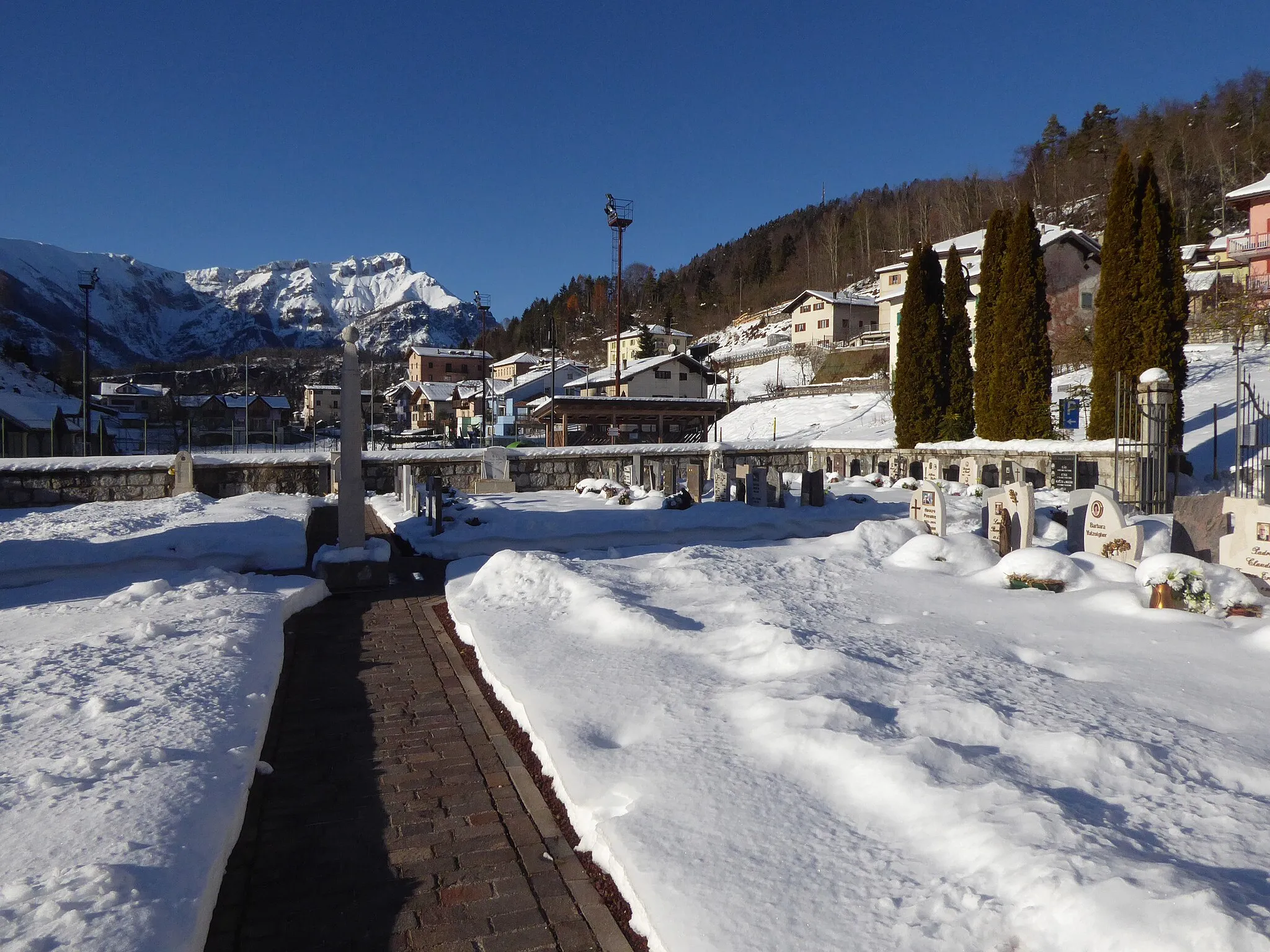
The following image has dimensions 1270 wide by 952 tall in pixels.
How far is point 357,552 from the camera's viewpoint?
33.0 feet

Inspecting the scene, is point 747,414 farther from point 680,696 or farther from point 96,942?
point 96,942

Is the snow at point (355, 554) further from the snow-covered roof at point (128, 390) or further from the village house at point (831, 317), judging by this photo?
the snow-covered roof at point (128, 390)

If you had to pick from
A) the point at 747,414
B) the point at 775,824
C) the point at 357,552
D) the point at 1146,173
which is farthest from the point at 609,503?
the point at 747,414

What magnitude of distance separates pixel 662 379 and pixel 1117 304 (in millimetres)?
32904

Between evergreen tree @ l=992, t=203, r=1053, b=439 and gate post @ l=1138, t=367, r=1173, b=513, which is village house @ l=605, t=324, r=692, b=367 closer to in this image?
evergreen tree @ l=992, t=203, r=1053, b=439

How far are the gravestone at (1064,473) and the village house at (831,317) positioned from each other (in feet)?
157

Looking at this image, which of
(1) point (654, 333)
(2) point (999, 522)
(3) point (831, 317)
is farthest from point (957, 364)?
(1) point (654, 333)

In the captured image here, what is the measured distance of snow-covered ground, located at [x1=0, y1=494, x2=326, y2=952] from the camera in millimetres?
2979

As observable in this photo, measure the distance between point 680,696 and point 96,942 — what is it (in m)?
3.35

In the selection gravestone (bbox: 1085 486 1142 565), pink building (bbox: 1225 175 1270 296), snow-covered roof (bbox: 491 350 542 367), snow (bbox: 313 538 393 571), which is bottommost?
snow (bbox: 313 538 393 571)

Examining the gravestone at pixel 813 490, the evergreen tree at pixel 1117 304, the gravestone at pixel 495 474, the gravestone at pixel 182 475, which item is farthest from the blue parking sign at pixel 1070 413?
the gravestone at pixel 182 475

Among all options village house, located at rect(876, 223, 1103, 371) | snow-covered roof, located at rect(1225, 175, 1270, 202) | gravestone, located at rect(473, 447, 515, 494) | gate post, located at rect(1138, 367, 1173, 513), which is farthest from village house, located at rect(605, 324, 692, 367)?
gate post, located at rect(1138, 367, 1173, 513)

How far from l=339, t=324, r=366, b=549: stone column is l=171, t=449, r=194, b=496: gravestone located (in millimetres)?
11230

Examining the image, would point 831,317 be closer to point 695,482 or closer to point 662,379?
point 662,379
